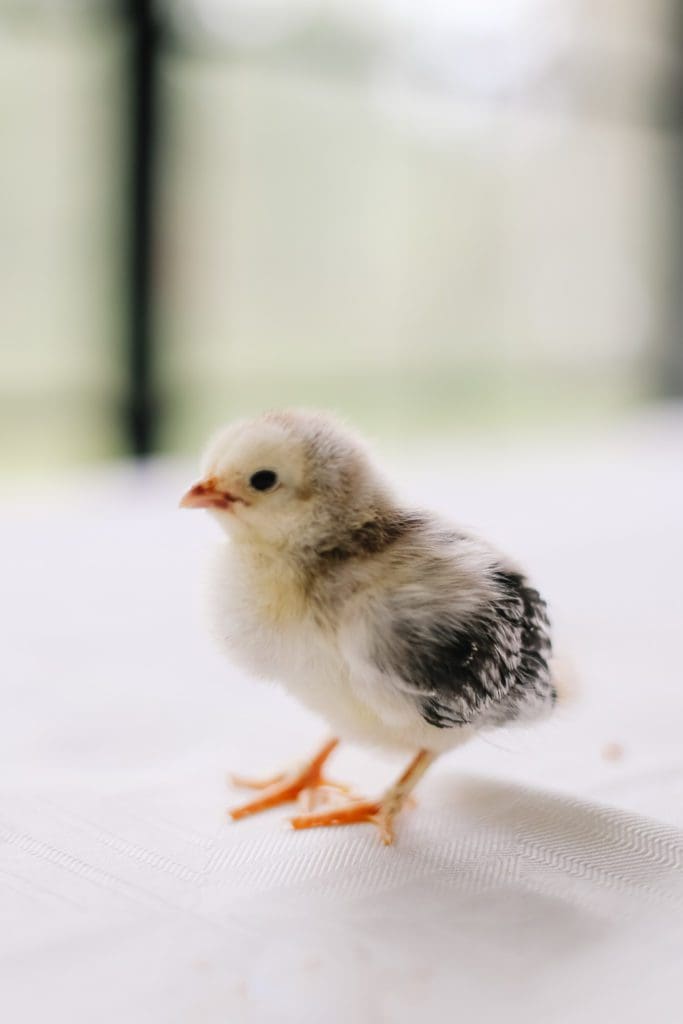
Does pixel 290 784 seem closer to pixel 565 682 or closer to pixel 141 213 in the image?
pixel 565 682

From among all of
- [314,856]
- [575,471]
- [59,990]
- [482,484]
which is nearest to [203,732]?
[314,856]

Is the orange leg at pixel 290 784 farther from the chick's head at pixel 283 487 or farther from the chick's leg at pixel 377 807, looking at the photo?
the chick's head at pixel 283 487

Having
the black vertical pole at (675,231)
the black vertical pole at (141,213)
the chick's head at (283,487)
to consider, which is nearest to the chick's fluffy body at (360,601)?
the chick's head at (283,487)

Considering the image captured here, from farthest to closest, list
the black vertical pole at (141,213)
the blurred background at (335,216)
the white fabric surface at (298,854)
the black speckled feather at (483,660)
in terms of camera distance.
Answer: the blurred background at (335,216) < the black vertical pole at (141,213) < the black speckled feather at (483,660) < the white fabric surface at (298,854)

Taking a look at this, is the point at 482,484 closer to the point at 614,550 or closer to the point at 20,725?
the point at 614,550

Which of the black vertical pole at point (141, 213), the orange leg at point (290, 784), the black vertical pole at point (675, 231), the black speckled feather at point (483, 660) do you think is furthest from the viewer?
the black vertical pole at point (675, 231)
